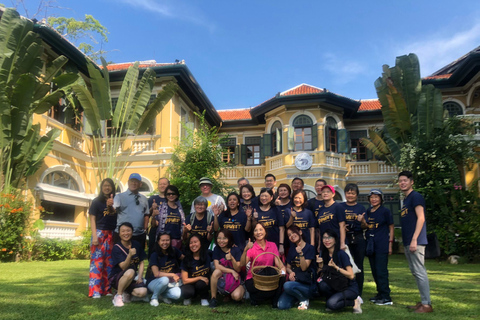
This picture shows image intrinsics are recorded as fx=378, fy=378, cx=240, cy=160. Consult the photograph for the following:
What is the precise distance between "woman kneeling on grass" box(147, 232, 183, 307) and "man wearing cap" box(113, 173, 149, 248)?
0.50 metres

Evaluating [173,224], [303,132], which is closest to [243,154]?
[303,132]

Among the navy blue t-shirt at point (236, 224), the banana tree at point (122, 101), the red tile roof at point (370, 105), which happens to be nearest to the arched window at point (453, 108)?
the red tile roof at point (370, 105)

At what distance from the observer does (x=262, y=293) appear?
4.61 metres

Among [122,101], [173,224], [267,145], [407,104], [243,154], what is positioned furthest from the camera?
[243,154]

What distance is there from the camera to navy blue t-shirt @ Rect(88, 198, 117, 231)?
5.18 metres

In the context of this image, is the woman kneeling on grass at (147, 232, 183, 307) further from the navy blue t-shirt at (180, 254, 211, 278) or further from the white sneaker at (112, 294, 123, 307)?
the white sneaker at (112, 294, 123, 307)

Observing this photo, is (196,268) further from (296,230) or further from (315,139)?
(315,139)

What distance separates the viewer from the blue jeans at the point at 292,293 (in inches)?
178

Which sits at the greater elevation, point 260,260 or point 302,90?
point 302,90

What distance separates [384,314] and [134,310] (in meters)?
2.83

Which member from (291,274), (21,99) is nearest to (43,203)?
(21,99)

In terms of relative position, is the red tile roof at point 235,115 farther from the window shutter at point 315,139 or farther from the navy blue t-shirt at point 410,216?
the navy blue t-shirt at point 410,216

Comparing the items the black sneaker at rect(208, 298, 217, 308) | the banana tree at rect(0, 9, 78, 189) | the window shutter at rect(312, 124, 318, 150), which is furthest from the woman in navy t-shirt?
the window shutter at rect(312, 124, 318, 150)

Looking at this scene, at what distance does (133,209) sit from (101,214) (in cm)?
43
